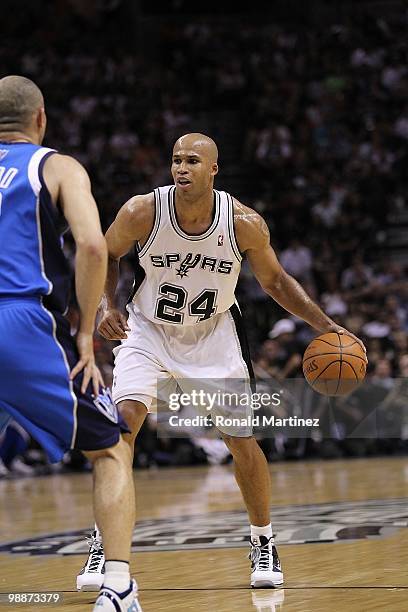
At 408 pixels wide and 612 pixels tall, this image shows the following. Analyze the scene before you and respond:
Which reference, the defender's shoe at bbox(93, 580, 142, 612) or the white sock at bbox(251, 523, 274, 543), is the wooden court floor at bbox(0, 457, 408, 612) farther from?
the defender's shoe at bbox(93, 580, 142, 612)

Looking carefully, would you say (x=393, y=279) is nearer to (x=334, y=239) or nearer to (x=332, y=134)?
(x=334, y=239)

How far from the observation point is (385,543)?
6.09 m

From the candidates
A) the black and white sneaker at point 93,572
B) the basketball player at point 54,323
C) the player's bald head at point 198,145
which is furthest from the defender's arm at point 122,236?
the basketball player at point 54,323

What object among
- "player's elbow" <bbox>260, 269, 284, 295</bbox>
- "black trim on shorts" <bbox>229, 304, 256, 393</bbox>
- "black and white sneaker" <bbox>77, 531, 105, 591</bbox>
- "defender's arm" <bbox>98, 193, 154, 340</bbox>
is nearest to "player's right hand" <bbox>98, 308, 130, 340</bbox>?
"defender's arm" <bbox>98, 193, 154, 340</bbox>

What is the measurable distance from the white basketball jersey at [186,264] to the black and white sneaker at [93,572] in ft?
3.75

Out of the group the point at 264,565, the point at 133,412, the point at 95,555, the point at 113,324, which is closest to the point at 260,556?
the point at 264,565

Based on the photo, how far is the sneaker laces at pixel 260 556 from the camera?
5012 mm

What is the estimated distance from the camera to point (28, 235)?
3703 mm

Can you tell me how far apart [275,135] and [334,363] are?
1280 centimetres

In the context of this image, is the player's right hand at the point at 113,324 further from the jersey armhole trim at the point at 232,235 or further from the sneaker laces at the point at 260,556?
the sneaker laces at the point at 260,556

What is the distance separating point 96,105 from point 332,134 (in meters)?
4.11

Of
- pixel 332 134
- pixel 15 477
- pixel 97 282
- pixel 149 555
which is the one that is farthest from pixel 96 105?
pixel 97 282

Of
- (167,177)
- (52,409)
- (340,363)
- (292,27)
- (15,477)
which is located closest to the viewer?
(52,409)

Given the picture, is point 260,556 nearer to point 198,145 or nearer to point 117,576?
point 117,576
